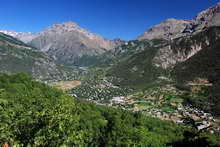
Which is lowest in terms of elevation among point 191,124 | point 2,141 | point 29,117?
point 191,124

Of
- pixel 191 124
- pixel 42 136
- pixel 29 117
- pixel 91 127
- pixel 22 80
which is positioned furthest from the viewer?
pixel 191 124

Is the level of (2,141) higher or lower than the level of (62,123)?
lower

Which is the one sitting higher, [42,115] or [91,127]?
[42,115]

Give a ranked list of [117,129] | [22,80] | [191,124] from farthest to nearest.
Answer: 1. [191,124]
2. [22,80]
3. [117,129]

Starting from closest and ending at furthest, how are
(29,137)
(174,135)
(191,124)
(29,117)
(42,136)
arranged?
(42,136) < (29,137) < (29,117) < (174,135) < (191,124)

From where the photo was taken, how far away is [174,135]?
12394cm

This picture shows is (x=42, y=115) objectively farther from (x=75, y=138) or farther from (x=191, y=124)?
(x=191, y=124)

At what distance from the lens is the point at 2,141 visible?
27906 millimetres

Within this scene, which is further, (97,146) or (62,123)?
(97,146)

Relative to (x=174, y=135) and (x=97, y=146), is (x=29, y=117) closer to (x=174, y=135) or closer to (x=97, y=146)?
(x=97, y=146)

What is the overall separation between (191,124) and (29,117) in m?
184

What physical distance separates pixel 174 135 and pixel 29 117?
10252 cm

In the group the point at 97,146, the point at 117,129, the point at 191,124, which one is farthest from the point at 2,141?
the point at 191,124

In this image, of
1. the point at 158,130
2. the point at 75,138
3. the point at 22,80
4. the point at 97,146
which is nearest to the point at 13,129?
the point at 75,138
